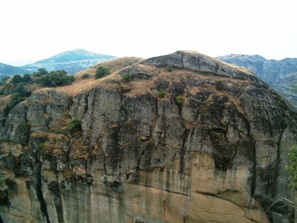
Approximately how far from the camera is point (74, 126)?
26516mm

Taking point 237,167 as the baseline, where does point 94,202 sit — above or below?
below

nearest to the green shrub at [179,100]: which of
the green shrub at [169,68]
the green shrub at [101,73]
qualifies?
the green shrub at [169,68]

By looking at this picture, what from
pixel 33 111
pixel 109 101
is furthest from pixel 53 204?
pixel 109 101

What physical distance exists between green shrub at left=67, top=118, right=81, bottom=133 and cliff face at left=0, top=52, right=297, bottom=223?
437 mm

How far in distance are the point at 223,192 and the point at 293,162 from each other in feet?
23.3

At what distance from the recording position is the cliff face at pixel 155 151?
22984mm

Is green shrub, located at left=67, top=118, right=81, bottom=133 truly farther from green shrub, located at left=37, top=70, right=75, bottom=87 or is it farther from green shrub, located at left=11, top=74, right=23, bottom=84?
green shrub, located at left=11, top=74, right=23, bottom=84

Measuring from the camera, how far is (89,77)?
1340 inches

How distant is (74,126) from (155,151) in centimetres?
866

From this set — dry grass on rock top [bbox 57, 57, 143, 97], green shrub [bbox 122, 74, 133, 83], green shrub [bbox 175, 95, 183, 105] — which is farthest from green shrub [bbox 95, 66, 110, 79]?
green shrub [bbox 175, 95, 183, 105]

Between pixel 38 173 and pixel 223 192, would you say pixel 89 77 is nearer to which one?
pixel 38 173

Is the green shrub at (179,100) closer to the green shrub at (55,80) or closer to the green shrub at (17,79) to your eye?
the green shrub at (55,80)

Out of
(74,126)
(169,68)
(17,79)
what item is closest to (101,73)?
(74,126)

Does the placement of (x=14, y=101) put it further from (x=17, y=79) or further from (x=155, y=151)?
(x=155, y=151)
